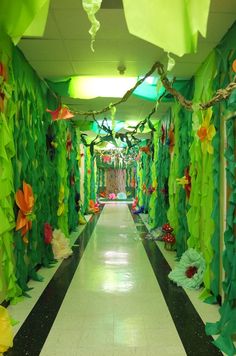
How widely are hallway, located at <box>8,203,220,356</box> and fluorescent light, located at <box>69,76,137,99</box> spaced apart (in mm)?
2257

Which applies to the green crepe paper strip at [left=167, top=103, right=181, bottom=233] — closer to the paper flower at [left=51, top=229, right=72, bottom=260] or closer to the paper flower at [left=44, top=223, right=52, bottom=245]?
the paper flower at [left=51, top=229, right=72, bottom=260]

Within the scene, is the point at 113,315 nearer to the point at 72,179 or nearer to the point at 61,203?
the point at 61,203

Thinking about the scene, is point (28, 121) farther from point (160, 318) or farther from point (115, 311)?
point (160, 318)

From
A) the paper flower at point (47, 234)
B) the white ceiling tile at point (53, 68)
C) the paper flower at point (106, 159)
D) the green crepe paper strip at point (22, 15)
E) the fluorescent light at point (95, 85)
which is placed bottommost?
the paper flower at point (47, 234)

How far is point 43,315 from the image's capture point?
2.82 meters

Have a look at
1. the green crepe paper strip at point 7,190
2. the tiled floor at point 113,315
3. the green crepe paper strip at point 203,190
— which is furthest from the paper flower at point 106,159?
the green crepe paper strip at point 7,190

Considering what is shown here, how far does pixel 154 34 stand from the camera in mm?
961

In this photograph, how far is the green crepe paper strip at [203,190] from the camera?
321 cm

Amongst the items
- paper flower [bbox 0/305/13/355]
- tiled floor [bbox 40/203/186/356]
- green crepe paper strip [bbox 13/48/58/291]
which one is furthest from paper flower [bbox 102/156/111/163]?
paper flower [bbox 0/305/13/355]

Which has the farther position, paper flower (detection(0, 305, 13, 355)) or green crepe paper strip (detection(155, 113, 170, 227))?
green crepe paper strip (detection(155, 113, 170, 227))

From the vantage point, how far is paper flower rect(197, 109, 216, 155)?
124 inches

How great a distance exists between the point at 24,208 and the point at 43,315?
0.98 meters

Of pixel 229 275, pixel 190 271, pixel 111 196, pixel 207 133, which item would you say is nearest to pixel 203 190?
pixel 207 133

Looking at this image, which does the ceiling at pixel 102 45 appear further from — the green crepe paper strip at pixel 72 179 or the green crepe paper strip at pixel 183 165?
the green crepe paper strip at pixel 72 179
